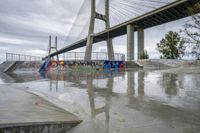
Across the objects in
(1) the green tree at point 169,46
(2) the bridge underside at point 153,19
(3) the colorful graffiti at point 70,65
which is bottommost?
(3) the colorful graffiti at point 70,65

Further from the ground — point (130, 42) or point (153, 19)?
point (153, 19)

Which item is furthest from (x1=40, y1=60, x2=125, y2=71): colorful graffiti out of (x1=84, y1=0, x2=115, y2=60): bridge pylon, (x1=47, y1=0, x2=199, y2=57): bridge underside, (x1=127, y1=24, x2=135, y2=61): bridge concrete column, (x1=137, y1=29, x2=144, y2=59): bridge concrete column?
(x1=137, y1=29, x2=144, y2=59): bridge concrete column

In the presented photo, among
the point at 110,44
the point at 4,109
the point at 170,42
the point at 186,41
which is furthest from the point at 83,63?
the point at 4,109

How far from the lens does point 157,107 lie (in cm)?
576

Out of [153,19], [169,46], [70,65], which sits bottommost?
[70,65]

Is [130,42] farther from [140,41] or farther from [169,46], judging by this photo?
[169,46]

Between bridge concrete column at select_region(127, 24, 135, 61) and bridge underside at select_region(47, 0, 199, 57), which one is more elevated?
bridge underside at select_region(47, 0, 199, 57)

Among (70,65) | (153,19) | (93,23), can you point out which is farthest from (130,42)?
(70,65)

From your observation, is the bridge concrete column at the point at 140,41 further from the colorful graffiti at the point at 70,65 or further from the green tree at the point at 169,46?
the colorful graffiti at the point at 70,65

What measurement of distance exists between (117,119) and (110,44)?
40.6 meters

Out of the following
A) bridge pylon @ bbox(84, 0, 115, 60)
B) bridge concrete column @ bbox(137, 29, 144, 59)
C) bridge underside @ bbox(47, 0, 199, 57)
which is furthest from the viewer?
bridge concrete column @ bbox(137, 29, 144, 59)

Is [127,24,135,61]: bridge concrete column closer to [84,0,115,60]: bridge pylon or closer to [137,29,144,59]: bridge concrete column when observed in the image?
[137,29,144,59]: bridge concrete column

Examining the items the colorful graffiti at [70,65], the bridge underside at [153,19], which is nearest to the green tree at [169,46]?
the bridge underside at [153,19]

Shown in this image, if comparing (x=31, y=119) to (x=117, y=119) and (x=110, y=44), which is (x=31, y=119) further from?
(x=110, y=44)
